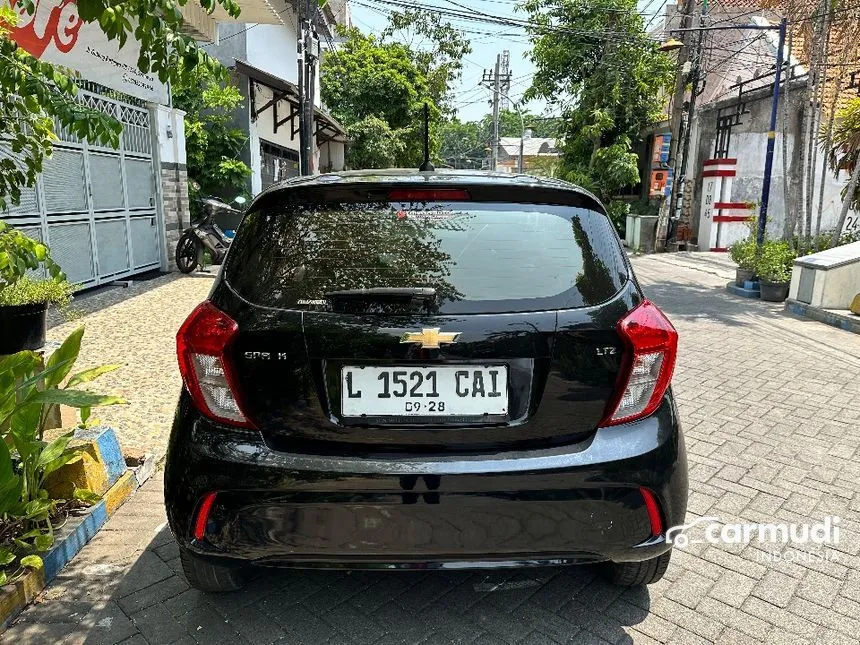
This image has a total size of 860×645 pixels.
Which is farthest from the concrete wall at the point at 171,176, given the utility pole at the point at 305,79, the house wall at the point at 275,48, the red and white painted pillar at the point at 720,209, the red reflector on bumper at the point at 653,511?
the red and white painted pillar at the point at 720,209

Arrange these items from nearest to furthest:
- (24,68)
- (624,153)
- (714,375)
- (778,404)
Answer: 1. (24,68)
2. (778,404)
3. (714,375)
4. (624,153)

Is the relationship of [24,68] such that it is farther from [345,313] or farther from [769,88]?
[769,88]

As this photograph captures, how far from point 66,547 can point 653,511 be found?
2.37 m

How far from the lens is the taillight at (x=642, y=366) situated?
211cm

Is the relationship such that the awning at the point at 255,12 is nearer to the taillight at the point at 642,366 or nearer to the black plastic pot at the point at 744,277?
the black plastic pot at the point at 744,277

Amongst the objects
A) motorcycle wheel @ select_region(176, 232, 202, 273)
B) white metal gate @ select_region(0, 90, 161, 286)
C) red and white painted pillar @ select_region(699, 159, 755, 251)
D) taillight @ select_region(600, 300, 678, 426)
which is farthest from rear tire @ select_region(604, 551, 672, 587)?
red and white painted pillar @ select_region(699, 159, 755, 251)

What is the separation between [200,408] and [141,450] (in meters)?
1.92

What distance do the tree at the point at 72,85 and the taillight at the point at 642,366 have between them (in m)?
1.85

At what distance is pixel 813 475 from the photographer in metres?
3.78

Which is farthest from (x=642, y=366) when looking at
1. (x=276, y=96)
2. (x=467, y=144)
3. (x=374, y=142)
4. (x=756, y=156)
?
(x=467, y=144)

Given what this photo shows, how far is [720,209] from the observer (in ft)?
56.3

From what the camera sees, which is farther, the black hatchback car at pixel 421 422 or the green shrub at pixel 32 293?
the green shrub at pixel 32 293

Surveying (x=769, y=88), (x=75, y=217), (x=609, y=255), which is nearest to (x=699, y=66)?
(x=769, y=88)

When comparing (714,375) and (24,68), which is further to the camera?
(714,375)
